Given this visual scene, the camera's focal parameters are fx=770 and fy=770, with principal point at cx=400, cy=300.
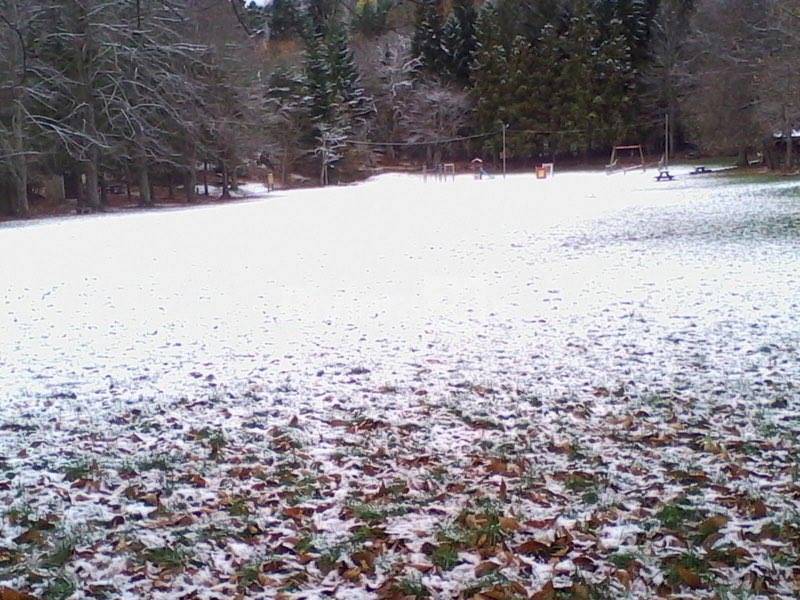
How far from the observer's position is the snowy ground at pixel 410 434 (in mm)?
3457

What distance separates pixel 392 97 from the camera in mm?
66312

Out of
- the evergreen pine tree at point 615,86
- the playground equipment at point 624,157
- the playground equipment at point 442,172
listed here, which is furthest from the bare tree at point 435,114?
the playground equipment at point 624,157

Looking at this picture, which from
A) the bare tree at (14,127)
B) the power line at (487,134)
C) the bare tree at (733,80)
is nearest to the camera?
the bare tree at (14,127)

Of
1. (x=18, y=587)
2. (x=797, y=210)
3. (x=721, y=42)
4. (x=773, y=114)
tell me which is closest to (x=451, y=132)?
(x=721, y=42)

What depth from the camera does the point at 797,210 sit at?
19.3 m

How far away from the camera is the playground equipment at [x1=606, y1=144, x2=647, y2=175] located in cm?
5462

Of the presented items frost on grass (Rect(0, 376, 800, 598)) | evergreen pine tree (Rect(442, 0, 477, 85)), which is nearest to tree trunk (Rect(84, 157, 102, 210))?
evergreen pine tree (Rect(442, 0, 477, 85))

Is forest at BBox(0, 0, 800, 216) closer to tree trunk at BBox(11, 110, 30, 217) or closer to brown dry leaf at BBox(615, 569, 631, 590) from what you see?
tree trunk at BBox(11, 110, 30, 217)

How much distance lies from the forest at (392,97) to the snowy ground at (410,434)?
46.1ft

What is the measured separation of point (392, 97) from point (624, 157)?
66.8 feet

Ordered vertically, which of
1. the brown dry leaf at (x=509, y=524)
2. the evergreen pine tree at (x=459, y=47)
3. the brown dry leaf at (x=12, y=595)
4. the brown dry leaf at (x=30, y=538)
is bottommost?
the brown dry leaf at (x=509, y=524)

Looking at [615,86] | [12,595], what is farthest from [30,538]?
[615,86]

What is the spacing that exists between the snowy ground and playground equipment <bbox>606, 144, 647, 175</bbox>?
43930 mm

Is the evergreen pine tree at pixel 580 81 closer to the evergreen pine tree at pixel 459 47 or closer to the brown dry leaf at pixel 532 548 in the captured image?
the evergreen pine tree at pixel 459 47
